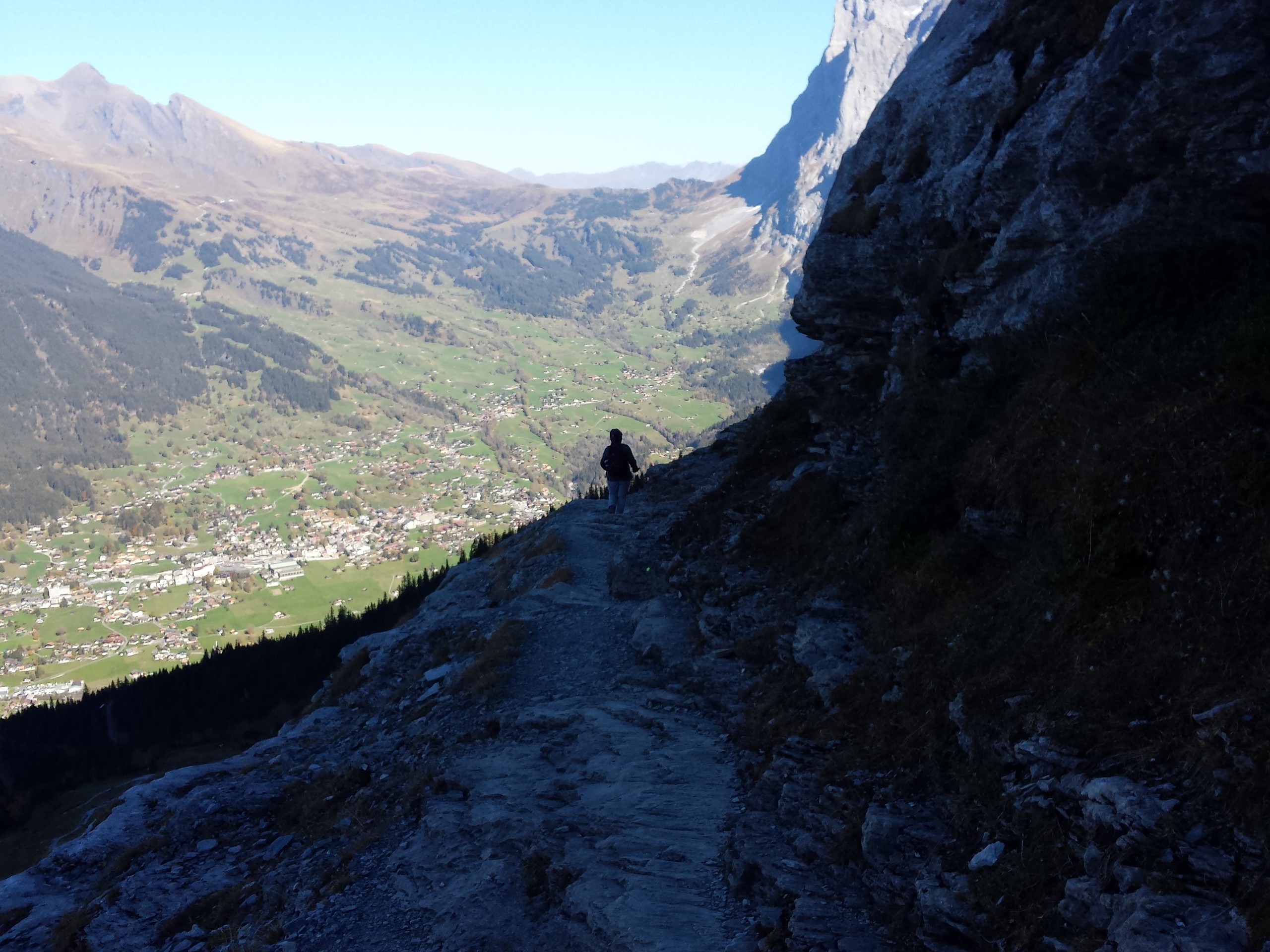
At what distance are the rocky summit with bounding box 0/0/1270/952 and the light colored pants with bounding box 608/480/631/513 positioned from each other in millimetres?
7534

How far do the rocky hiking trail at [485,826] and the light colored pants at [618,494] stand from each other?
6.53 m

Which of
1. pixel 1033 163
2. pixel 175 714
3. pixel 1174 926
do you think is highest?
pixel 1033 163

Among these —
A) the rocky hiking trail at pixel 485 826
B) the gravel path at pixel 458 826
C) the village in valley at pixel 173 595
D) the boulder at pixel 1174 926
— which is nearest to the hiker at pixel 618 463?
the rocky hiking trail at pixel 485 826

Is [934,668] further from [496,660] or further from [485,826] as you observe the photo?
[496,660]

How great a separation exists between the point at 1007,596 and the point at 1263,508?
3.69 metres

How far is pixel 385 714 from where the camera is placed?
2356cm

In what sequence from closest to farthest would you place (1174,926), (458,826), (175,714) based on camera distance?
1. (1174,926)
2. (458,826)
3. (175,714)

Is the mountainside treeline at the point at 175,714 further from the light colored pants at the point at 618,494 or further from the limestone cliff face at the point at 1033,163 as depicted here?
the limestone cliff face at the point at 1033,163

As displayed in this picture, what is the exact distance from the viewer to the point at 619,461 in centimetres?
3052

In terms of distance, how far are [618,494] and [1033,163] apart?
20.7m

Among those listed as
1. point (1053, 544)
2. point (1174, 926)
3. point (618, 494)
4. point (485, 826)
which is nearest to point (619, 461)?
point (618, 494)

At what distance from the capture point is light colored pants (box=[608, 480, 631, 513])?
3291 centimetres

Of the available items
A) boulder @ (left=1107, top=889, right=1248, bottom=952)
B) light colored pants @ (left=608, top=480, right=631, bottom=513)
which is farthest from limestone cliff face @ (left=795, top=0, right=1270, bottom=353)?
boulder @ (left=1107, top=889, right=1248, bottom=952)

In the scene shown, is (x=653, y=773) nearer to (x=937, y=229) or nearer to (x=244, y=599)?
(x=937, y=229)
